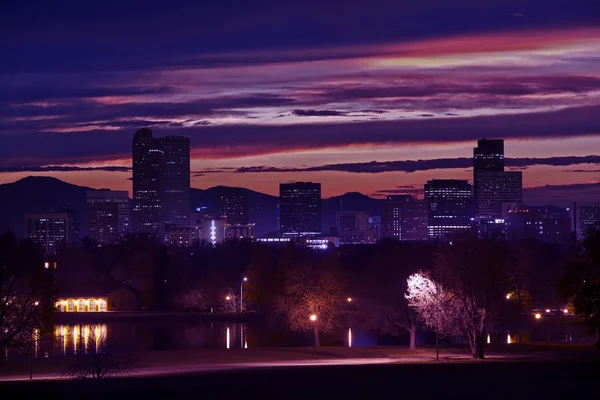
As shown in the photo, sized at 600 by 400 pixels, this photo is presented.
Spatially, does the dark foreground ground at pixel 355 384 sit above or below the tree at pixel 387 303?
below

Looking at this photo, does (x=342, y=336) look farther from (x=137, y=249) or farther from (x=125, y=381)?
(x=137, y=249)

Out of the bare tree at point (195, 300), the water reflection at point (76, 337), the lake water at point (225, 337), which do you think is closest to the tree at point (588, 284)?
the lake water at point (225, 337)

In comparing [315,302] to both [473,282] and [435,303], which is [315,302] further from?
[473,282]

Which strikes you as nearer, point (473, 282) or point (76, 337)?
point (473, 282)

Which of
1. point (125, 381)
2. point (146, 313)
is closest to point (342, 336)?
point (146, 313)

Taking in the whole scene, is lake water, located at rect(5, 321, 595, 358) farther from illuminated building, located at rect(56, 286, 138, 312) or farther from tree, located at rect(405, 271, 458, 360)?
illuminated building, located at rect(56, 286, 138, 312)

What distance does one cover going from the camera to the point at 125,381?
42188 mm

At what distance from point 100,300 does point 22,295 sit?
5557cm

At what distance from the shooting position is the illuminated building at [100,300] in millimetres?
117062

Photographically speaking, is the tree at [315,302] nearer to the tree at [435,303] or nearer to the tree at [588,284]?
the tree at [435,303]

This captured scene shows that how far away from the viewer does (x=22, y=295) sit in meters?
63.1

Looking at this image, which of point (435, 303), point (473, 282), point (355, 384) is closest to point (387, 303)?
point (435, 303)

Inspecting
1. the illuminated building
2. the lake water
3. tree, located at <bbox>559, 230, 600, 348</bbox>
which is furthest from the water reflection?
tree, located at <bbox>559, 230, 600, 348</bbox>

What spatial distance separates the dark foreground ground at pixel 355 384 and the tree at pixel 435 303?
1124 centimetres
